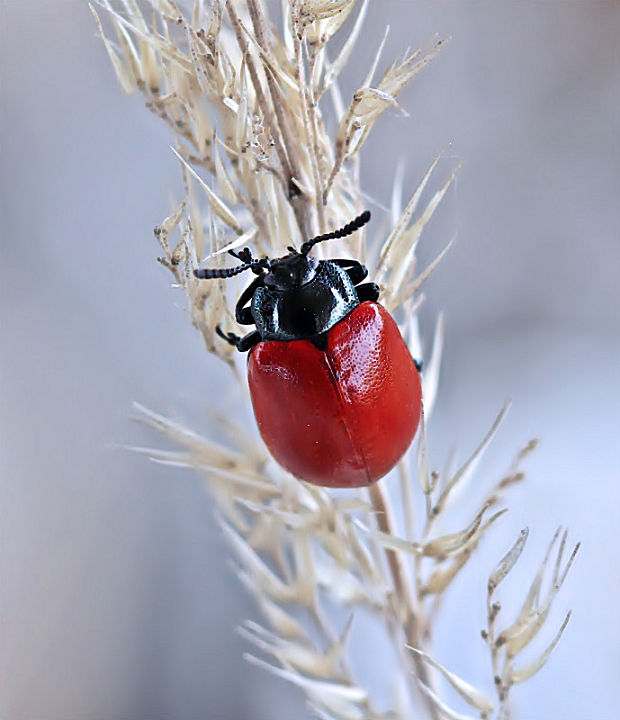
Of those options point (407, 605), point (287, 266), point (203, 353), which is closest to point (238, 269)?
point (287, 266)

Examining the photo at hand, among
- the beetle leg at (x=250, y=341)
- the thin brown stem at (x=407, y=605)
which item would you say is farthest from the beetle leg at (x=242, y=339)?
the thin brown stem at (x=407, y=605)

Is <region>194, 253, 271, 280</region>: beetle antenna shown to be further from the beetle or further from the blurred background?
the blurred background

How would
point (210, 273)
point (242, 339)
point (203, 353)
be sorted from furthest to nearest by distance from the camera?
point (203, 353) < point (242, 339) < point (210, 273)

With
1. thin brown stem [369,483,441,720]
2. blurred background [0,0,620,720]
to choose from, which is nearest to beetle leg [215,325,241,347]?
thin brown stem [369,483,441,720]

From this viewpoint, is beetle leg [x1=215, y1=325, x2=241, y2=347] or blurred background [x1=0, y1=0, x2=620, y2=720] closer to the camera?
beetle leg [x1=215, y1=325, x2=241, y2=347]

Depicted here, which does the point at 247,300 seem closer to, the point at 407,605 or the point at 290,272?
the point at 290,272

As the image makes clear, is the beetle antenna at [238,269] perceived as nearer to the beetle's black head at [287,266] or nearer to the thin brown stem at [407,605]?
the beetle's black head at [287,266]
